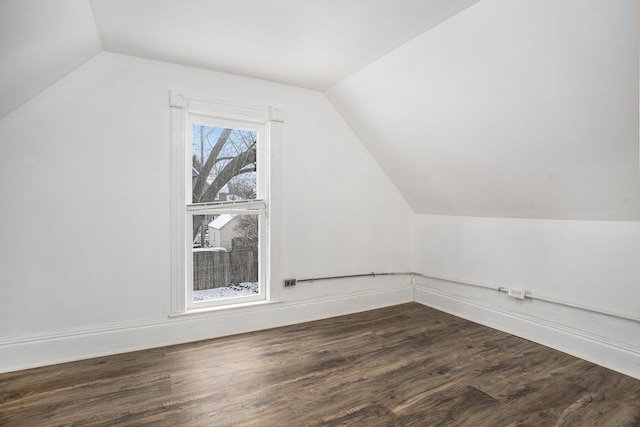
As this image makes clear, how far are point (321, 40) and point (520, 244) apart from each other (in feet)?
8.29

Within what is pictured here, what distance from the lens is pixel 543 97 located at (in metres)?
2.24

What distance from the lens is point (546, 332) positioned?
9.77ft

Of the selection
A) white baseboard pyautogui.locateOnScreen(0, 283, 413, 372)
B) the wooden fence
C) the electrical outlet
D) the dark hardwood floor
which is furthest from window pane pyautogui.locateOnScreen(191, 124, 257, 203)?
the electrical outlet

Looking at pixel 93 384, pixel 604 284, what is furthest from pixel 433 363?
pixel 93 384

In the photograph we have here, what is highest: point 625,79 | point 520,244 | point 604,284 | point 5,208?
point 625,79

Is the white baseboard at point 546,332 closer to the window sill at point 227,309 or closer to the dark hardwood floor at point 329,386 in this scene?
the dark hardwood floor at point 329,386

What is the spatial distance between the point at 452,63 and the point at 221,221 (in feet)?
7.63

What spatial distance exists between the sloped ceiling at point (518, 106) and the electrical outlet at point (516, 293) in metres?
0.70

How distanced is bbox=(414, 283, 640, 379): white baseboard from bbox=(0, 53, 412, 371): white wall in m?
1.60

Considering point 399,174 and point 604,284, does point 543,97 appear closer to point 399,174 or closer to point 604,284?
point 604,284

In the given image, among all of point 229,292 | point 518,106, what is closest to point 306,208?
point 229,292

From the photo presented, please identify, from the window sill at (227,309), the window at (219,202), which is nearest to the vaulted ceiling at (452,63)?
the window at (219,202)

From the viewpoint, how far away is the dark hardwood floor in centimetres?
196

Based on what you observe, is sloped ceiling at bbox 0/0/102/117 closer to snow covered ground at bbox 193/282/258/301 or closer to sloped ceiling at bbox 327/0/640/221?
snow covered ground at bbox 193/282/258/301
